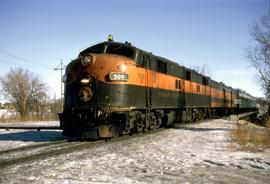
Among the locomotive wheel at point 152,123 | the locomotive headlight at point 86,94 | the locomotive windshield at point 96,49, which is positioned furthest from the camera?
the locomotive wheel at point 152,123

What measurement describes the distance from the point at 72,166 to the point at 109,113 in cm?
452

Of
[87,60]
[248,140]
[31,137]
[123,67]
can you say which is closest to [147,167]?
[123,67]

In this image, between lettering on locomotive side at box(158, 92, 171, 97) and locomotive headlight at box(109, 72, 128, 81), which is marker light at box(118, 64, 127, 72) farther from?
lettering on locomotive side at box(158, 92, 171, 97)

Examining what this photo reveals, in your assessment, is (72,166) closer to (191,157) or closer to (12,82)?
(191,157)

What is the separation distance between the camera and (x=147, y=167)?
729cm

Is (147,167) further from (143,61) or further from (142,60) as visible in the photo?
(143,61)

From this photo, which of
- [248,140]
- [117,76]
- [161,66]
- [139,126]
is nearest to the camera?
[248,140]

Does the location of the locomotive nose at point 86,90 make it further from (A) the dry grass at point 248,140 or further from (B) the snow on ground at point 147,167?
(A) the dry grass at point 248,140

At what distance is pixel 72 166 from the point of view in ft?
24.0

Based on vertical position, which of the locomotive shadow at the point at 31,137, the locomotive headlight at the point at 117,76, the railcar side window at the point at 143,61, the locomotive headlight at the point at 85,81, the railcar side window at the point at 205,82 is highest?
the railcar side window at the point at 205,82

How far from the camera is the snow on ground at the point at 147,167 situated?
6203mm

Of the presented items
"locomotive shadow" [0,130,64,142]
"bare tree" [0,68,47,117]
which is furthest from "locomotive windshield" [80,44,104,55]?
"bare tree" [0,68,47,117]

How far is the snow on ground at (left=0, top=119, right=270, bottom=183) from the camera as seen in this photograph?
6203 mm

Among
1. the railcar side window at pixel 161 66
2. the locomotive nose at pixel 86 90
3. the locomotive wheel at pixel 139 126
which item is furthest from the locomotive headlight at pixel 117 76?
the railcar side window at pixel 161 66
